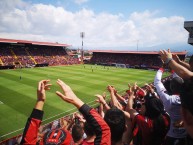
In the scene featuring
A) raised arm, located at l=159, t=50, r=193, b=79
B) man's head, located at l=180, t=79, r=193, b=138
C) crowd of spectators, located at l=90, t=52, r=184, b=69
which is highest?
raised arm, located at l=159, t=50, r=193, b=79

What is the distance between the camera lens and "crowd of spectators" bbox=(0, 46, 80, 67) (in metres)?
48.6

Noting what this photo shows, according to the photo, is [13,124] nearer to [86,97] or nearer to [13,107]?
[13,107]

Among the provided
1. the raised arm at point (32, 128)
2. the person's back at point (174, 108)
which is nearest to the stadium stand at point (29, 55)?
the person's back at point (174, 108)

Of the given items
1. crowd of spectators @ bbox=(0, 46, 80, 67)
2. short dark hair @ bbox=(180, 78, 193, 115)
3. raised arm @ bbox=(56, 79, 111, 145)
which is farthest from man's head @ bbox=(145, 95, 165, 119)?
crowd of spectators @ bbox=(0, 46, 80, 67)

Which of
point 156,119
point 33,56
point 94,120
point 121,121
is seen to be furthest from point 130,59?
point 94,120

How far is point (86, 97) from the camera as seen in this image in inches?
838

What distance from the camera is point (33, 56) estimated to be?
55594mm

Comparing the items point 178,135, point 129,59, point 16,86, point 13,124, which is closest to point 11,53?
point 16,86

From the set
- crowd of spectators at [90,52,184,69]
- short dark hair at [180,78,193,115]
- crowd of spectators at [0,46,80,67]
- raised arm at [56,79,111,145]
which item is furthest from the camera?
crowd of spectators at [90,52,184,69]

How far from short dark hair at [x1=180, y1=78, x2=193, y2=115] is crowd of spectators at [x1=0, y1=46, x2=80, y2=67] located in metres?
48.3

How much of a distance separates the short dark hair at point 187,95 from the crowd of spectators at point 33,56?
48.3 m

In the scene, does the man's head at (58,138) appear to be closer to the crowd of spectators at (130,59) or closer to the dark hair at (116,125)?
the dark hair at (116,125)

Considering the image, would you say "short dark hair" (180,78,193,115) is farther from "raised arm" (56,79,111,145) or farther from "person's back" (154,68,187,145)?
"person's back" (154,68,187,145)

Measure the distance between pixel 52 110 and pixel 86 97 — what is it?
5.45 m
